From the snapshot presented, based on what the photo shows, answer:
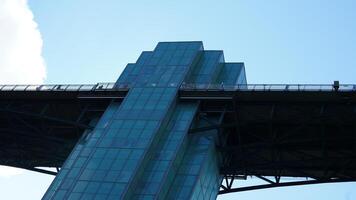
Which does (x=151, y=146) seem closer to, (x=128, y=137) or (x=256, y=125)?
(x=128, y=137)

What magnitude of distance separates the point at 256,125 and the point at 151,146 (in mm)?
14626

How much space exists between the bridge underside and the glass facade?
92.2 inches

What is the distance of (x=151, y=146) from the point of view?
66.1 m

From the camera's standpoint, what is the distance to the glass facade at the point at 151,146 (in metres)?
62.6

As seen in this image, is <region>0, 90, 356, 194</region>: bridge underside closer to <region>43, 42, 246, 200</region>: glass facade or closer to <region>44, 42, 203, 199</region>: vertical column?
<region>43, 42, 246, 200</region>: glass facade

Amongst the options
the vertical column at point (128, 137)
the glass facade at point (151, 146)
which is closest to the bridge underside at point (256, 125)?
the glass facade at point (151, 146)

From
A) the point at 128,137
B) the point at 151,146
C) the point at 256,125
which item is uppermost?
the point at 256,125

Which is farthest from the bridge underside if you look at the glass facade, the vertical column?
the vertical column

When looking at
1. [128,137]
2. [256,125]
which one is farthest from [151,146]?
[256,125]

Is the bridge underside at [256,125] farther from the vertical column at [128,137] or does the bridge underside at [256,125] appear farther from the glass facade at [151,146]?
the vertical column at [128,137]

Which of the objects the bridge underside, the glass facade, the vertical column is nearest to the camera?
the vertical column

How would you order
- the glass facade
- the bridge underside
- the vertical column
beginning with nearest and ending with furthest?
the vertical column < the glass facade < the bridge underside

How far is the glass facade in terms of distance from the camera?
62625 mm

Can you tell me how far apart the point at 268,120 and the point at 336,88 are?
8349 millimetres
